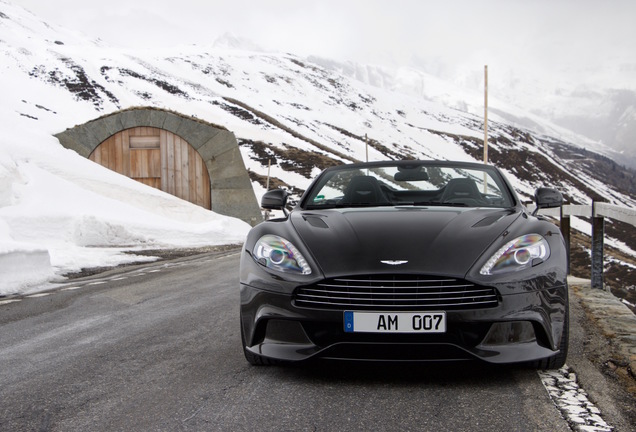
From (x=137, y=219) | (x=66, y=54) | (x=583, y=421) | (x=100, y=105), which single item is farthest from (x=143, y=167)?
(x=66, y=54)

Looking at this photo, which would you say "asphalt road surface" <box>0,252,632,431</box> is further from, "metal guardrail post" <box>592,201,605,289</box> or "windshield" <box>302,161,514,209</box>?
"metal guardrail post" <box>592,201,605,289</box>

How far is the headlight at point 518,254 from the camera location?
3.51m

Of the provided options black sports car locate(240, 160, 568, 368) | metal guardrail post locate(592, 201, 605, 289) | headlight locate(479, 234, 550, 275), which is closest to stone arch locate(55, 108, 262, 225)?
metal guardrail post locate(592, 201, 605, 289)

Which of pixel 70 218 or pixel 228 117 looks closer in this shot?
pixel 70 218

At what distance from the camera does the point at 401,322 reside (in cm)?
336

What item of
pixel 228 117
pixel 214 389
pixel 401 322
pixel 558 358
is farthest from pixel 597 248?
pixel 228 117

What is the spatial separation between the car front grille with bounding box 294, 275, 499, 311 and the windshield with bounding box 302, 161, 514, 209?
1295 millimetres

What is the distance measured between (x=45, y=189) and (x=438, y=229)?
48.1 ft

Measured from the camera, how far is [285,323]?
3.58 metres

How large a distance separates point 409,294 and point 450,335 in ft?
0.95

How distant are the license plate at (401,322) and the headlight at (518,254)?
1.22 feet

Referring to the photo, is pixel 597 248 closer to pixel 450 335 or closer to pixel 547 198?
pixel 547 198

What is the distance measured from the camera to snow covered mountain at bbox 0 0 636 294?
19969mm

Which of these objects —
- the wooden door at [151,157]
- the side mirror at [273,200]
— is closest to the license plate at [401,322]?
the side mirror at [273,200]
